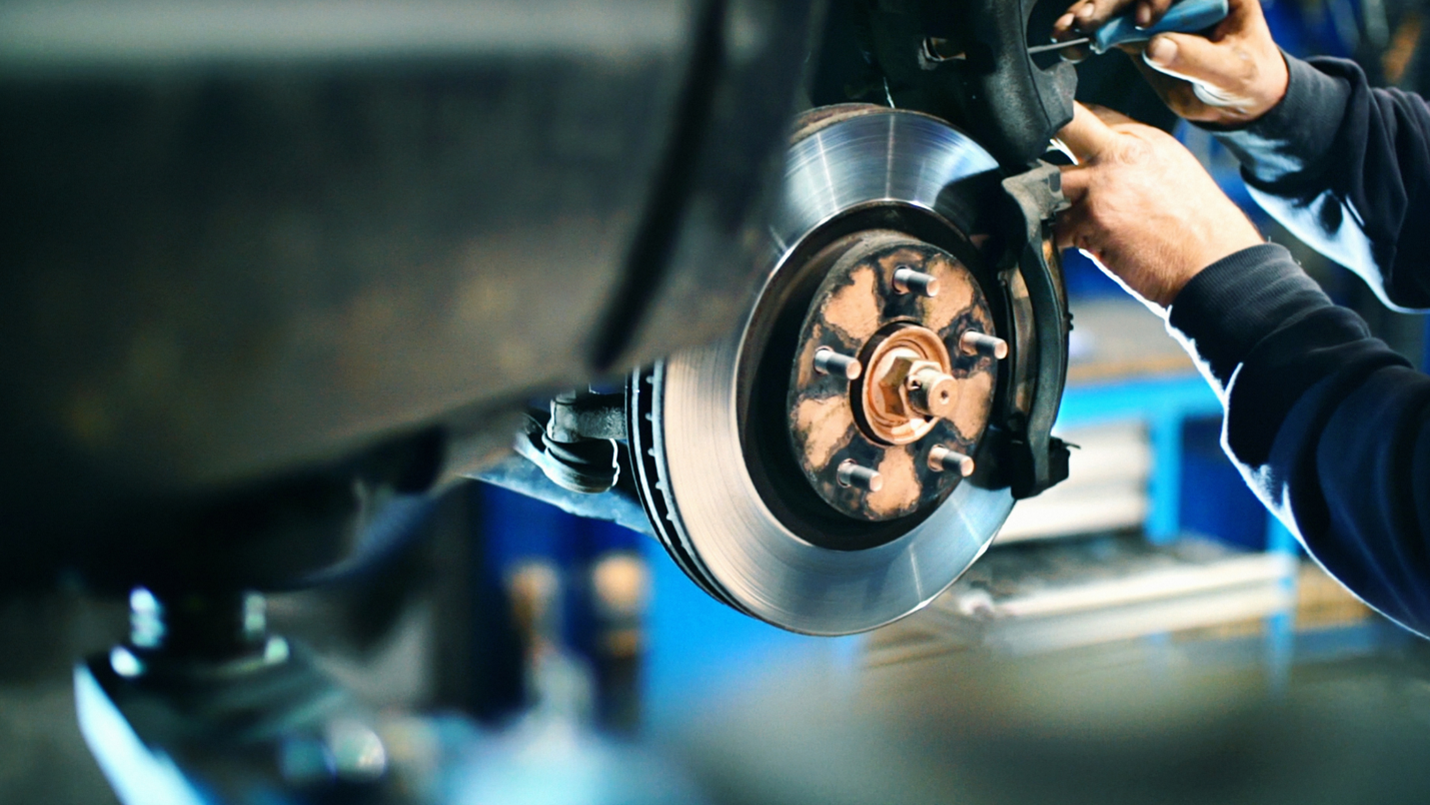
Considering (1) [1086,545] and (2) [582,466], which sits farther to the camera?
(1) [1086,545]

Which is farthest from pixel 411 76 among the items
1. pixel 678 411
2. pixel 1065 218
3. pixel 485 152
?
pixel 1065 218

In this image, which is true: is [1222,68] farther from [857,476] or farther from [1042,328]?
[857,476]

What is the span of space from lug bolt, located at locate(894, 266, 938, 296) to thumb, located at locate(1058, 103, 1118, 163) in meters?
0.21

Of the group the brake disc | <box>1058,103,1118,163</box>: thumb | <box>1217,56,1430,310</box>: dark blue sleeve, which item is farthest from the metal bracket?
<box>1217,56,1430,310</box>: dark blue sleeve

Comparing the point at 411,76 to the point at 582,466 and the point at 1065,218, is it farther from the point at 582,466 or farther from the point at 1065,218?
the point at 1065,218

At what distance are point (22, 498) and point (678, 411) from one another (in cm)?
28

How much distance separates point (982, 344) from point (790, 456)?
100 mm

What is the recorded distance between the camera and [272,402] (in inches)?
9.0

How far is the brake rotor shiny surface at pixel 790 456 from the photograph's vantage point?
473 millimetres

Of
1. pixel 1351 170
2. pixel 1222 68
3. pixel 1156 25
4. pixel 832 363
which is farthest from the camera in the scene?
pixel 1351 170

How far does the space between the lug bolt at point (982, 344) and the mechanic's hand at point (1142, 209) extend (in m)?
0.18

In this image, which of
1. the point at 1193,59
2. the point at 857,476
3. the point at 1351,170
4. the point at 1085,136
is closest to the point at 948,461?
the point at 857,476

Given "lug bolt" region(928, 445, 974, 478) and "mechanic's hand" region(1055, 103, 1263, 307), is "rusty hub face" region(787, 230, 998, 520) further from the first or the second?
"mechanic's hand" region(1055, 103, 1263, 307)

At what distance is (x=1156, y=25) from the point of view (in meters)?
0.65
